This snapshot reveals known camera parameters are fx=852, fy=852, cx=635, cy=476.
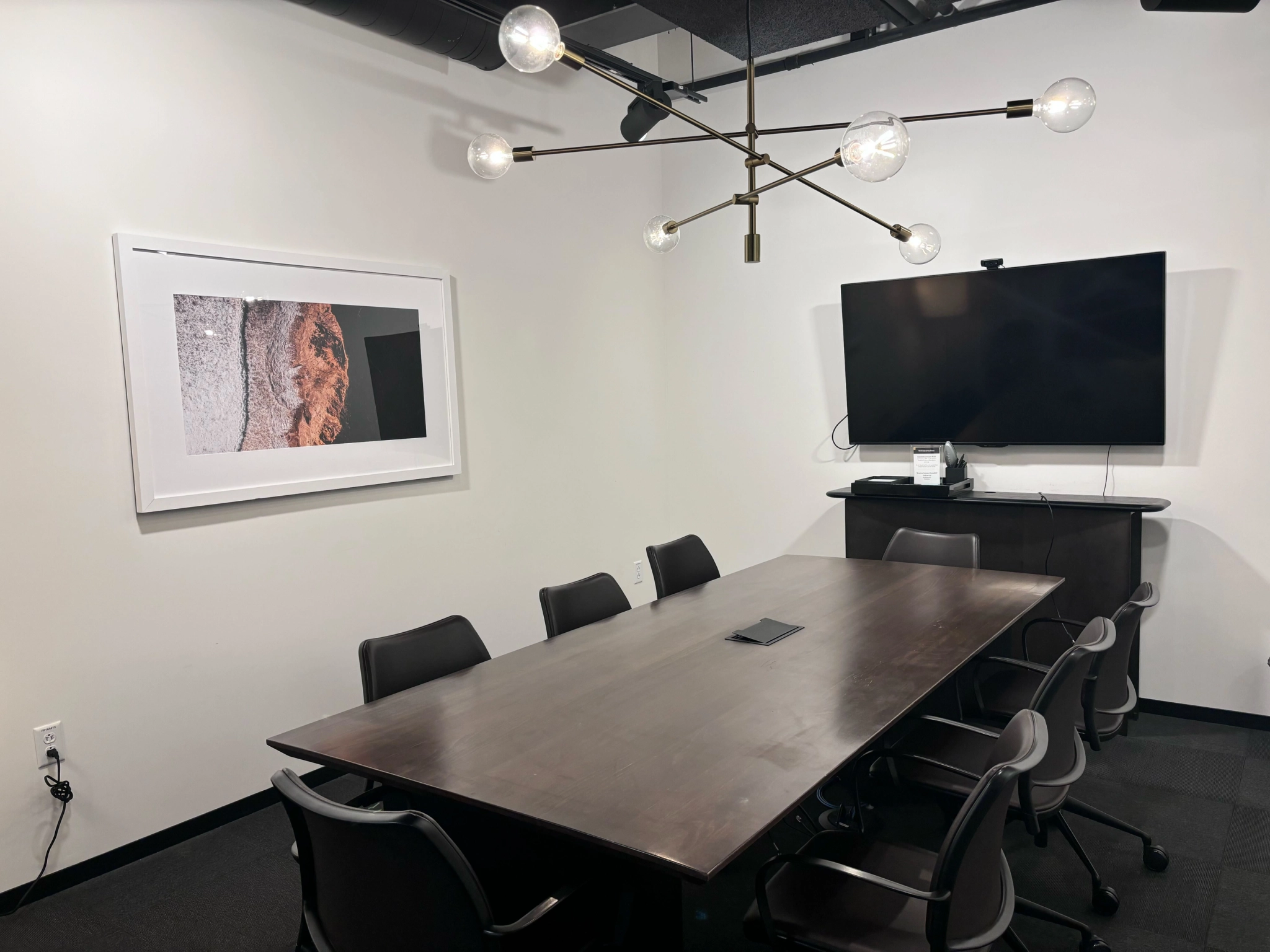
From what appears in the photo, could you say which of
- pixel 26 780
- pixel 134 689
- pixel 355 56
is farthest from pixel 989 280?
Answer: pixel 26 780

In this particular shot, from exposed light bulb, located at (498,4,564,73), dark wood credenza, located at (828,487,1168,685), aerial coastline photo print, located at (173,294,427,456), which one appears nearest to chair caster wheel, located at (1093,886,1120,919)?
dark wood credenza, located at (828,487,1168,685)

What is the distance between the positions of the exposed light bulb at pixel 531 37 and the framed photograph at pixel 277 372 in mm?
1758

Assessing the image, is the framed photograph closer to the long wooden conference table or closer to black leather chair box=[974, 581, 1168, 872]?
the long wooden conference table

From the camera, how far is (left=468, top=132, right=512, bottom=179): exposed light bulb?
3.05 meters

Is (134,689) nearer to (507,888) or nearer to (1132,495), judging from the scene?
(507,888)

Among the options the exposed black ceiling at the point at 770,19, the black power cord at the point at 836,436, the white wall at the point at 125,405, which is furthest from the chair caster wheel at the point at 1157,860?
the exposed black ceiling at the point at 770,19

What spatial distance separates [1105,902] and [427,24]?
410cm

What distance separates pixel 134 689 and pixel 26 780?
0.40 meters

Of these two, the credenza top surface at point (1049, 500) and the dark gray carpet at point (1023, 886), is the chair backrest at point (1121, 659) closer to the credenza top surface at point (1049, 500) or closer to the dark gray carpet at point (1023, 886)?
the dark gray carpet at point (1023, 886)

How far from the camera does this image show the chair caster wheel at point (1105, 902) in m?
2.53

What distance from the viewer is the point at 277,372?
346 centimetres

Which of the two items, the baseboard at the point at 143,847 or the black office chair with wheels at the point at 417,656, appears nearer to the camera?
the black office chair with wheels at the point at 417,656

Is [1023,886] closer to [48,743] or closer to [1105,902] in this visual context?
[1105,902]

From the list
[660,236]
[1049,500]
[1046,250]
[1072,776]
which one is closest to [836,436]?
[1049,500]
